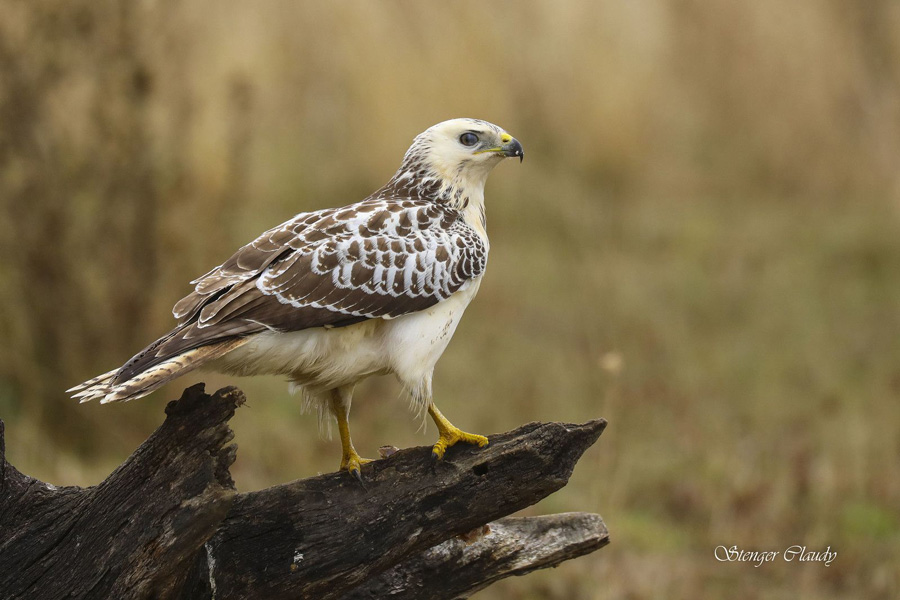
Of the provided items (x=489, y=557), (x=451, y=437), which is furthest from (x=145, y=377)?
(x=489, y=557)

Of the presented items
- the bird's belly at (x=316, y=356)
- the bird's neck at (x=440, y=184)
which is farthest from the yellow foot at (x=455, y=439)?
the bird's neck at (x=440, y=184)

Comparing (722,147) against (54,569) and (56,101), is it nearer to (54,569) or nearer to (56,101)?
(56,101)

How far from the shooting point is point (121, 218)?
692 centimetres

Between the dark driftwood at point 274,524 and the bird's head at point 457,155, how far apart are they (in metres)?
1.31

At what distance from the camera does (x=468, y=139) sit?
182 inches

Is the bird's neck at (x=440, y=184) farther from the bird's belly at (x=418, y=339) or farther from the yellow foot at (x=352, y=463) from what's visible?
the yellow foot at (x=352, y=463)

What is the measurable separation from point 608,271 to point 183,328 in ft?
23.4

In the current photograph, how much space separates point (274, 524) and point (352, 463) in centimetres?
48

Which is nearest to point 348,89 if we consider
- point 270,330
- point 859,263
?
point 859,263

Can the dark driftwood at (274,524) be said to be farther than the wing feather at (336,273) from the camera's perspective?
No

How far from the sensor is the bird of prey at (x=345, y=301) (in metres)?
3.60

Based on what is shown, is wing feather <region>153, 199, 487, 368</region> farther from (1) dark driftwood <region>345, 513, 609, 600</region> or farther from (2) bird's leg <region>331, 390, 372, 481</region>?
(1) dark driftwood <region>345, 513, 609, 600</region>

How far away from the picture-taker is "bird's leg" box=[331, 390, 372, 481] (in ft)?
13.0

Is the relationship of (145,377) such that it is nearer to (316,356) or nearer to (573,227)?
(316,356)
